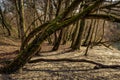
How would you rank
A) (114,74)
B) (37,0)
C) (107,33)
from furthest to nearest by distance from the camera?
(107,33), (37,0), (114,74)

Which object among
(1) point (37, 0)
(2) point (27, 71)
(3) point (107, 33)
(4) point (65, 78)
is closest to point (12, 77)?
(2) point (27, 71)

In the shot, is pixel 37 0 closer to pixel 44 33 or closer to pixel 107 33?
pixel 44 33

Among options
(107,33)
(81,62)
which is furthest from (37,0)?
(107,33)

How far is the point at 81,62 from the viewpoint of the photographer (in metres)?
12.0

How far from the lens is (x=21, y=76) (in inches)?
352

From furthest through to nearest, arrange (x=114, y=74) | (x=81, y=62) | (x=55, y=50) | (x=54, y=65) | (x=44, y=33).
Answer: (x=55, y=50) → (x=81, y=62) → (x=54, y=65) → (x=114, y=74) → (x=44, y=33)

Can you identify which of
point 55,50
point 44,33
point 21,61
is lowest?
point 55,50

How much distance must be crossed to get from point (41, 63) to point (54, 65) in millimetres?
599

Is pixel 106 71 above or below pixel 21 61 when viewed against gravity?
below

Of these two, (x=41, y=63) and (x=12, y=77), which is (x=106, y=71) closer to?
(x=41, y=63)

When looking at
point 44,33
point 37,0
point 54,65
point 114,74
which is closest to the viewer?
point 44,33

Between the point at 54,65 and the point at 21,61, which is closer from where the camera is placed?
the point at 21,61

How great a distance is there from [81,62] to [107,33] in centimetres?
3054

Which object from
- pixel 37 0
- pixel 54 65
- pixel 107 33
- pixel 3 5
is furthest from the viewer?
pixel 107 33
